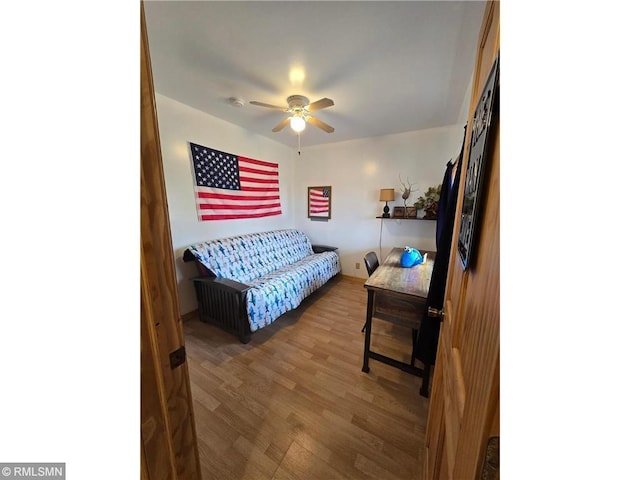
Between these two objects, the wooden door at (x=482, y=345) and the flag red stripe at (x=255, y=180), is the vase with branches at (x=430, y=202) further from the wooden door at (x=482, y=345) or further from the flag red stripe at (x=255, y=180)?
the wooden door at (x=482, y=345)

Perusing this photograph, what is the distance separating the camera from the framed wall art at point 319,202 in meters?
3.85

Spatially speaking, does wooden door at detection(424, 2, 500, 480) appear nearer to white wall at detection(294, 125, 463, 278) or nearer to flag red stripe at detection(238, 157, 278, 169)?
white wall at detection(294, 125, 463, 278)

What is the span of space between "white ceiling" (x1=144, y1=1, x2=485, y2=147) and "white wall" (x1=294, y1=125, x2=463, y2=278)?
28.7 inches

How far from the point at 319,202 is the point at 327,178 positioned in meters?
0.45

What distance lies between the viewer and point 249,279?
8.70 feet

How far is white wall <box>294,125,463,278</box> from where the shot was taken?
122 inches

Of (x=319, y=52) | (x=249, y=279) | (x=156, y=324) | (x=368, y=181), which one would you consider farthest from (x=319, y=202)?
(x=156, y=324)

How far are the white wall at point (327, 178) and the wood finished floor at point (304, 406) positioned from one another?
0.99 m

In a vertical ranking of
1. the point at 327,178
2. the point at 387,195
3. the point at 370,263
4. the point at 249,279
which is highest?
the point at 327,178

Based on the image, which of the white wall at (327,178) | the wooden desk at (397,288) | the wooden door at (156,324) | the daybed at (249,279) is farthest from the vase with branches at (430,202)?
the wooden door at (156,324)

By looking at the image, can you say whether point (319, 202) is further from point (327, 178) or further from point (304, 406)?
point (304, 406)
